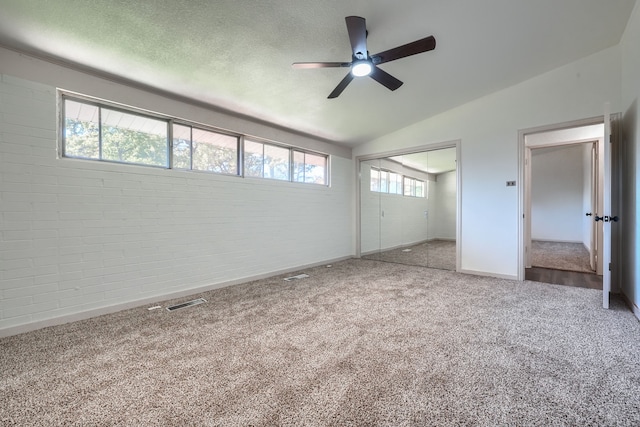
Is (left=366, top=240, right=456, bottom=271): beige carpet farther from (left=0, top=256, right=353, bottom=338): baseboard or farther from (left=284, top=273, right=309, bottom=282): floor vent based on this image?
(left=0, top=256, right=353, bottom=338): baseboard

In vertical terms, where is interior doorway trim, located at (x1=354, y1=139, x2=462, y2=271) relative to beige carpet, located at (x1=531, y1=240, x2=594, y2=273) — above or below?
above

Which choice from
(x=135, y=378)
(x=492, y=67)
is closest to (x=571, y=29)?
(x=492, y=67)

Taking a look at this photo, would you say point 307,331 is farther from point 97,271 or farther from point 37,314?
point 37,314

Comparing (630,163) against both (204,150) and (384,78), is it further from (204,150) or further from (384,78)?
(204,150)

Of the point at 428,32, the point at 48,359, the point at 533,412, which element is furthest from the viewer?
the point at 428,32

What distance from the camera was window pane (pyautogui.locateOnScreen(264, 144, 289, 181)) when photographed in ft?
15.2

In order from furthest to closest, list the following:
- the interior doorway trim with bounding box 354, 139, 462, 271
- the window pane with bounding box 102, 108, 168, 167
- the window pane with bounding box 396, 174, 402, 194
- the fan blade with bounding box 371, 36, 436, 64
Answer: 1. the window pane with bounding box 396, 174, 402, 194
2. the interior doorway trim with bounding box 354, 139, 462, 271
3. the window pane with bounding box 102, 108, 168, 167
4. the fan blade with bounding box 371, 36, 436, 64

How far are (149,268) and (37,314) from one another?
0.97 metres

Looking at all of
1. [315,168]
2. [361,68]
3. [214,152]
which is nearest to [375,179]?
[315,168]

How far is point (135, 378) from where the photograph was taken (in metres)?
1.76

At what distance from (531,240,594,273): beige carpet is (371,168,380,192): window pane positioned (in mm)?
3488

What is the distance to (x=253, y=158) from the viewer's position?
441 centimetres

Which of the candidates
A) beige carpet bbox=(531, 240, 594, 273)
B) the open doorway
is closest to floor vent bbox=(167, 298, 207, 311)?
the open doorway

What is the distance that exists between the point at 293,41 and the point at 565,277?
17.8 feet
